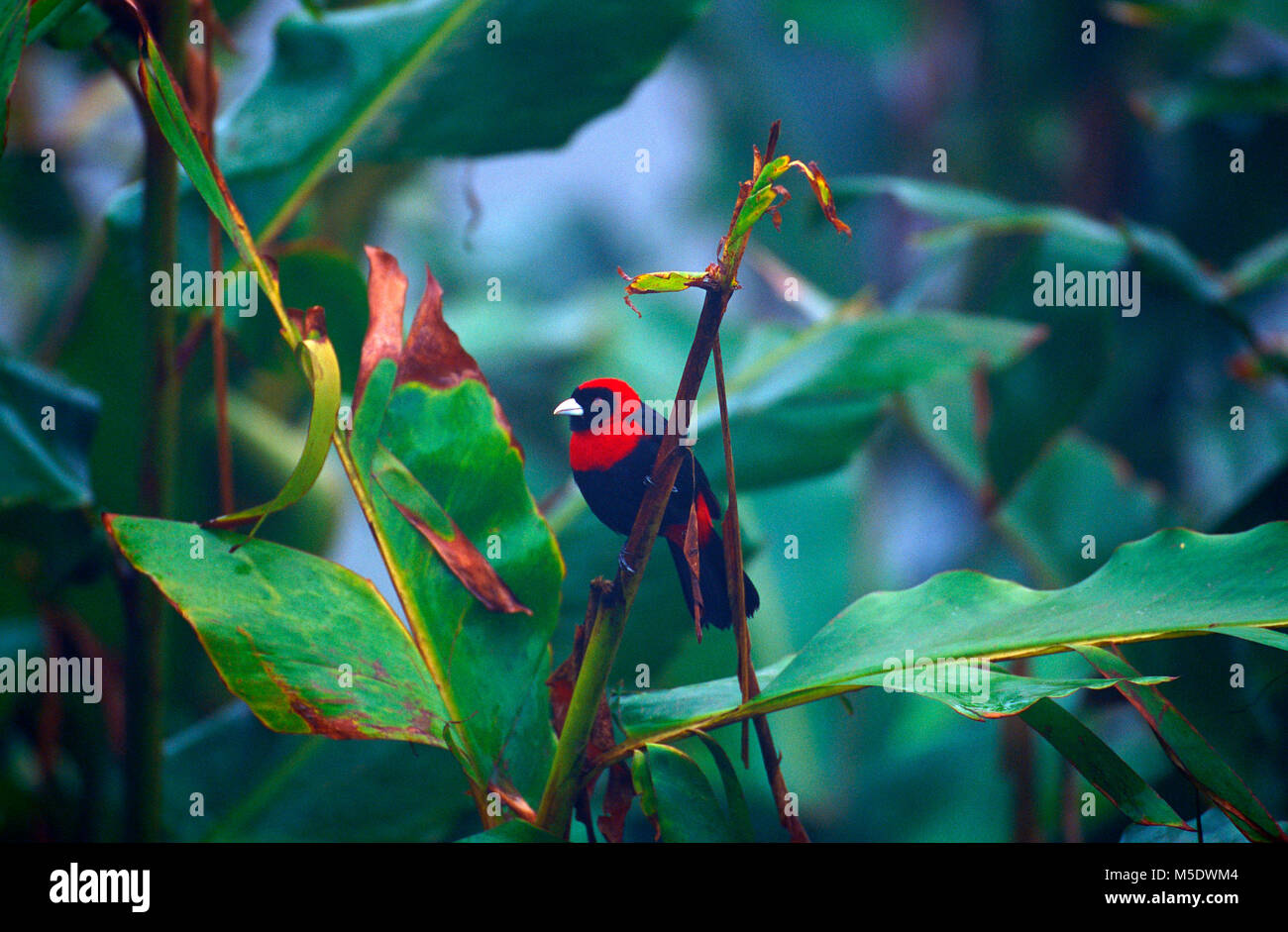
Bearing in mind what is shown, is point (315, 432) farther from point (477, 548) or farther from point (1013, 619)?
point (1013, 619)

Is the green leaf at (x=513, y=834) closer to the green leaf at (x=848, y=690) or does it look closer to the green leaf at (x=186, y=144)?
the green leaf at (x=848, y=690)

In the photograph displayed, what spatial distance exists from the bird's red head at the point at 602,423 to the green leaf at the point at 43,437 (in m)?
0.33

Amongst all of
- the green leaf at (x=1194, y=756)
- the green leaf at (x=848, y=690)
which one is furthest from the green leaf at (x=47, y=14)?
the green leaf at (x=1194, y=756)

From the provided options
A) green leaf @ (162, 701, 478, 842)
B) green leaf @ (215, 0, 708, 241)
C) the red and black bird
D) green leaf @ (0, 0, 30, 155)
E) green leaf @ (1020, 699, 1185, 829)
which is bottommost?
green leaf @ (162, 701, 478, 842)

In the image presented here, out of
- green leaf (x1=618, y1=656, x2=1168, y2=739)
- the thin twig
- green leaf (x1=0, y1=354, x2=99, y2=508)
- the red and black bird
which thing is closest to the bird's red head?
the red and black bird

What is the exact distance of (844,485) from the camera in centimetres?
91

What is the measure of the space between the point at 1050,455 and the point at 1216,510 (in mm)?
369

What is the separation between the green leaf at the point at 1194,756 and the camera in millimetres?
342

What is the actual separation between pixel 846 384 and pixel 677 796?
0.35 metres

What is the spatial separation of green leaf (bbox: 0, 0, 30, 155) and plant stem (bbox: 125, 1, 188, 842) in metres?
0.14

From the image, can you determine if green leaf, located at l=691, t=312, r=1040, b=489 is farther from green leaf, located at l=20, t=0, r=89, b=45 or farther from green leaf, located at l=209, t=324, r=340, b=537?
green leaf, located at l=20, t=0, r=89, b=45

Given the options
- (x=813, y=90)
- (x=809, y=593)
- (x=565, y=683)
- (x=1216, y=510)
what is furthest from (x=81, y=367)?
(x=813, y=90)

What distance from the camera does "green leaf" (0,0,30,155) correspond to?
1.18 ft
